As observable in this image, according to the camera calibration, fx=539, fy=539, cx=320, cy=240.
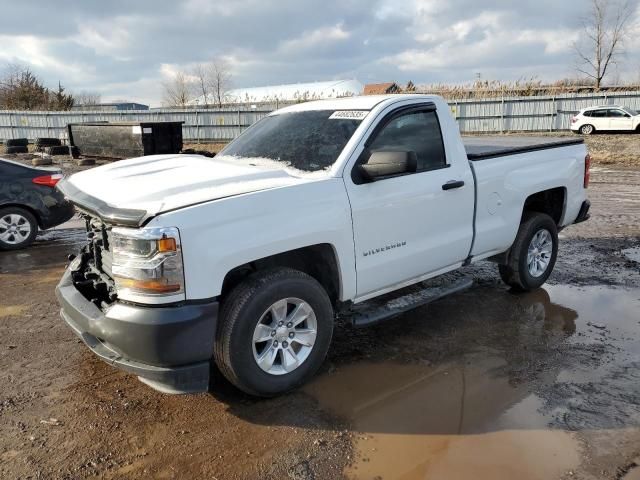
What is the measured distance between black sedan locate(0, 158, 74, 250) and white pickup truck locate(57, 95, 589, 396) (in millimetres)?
4025

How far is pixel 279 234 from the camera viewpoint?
3354 mm

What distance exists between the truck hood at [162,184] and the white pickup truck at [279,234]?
0.05 feet

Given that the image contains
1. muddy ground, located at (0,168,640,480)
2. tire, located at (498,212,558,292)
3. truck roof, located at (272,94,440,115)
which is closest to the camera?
muddy ground, located at (0,168,640,480)

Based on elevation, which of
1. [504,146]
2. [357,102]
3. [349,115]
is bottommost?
[504,146]

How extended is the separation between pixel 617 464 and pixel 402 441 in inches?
45.6

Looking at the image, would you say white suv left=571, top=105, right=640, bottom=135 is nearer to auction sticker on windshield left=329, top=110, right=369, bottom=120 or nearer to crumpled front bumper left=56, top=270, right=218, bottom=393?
auction sticker on windshield left=329, top=110, right=369, bottom=120

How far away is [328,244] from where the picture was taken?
3.70 metres

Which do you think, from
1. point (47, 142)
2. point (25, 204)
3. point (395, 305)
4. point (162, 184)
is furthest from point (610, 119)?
point (162, 184)

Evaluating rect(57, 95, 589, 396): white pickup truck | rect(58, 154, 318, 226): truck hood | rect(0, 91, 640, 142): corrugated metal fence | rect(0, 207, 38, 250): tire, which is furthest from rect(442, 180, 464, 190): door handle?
rect(0, 91, 640, 142): corrugated metal fence

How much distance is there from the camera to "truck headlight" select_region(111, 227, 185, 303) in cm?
297

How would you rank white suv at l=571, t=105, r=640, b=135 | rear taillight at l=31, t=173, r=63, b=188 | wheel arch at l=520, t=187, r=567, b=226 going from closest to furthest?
1. wheel arch at l=520, t=187, r=567, b=226
2. rear taillight at l=31, t=173, r=63, b=188
3. white suv at l=571, t=105, r=640, b=135

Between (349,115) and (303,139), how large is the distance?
41cm

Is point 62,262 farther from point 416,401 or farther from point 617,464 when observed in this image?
point 617,464

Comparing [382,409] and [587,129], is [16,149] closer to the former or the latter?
[382,409]
